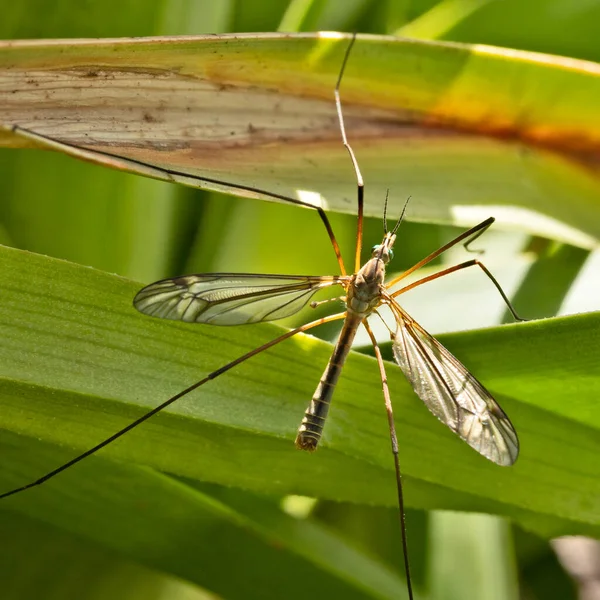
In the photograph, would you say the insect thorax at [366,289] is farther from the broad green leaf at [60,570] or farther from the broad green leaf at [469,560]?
the broad green leaf at [60,570]

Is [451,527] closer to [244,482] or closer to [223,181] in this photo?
[244,482]

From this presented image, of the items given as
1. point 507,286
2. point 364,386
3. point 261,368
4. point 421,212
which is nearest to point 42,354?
→ point 261,368

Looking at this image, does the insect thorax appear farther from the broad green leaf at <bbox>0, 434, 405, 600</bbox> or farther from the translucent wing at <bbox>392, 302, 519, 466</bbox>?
the broad green leaf at <bbox>0, 434, 405, 600</bbox>

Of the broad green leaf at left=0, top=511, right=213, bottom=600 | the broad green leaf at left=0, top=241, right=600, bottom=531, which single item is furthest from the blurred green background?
the broad green leaf at left=0, top=241, right=600, bottom=531

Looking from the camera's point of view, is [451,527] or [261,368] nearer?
[261,368]

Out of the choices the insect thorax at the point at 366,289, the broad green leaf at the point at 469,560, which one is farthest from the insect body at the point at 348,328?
the broad green leaf at the point at 469,560

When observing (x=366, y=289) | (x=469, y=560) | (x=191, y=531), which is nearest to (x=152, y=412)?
(x=191, y=531)
